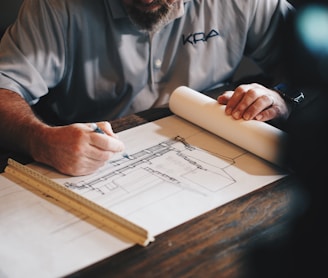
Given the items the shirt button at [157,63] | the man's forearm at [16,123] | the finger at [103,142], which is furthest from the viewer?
the shirt button at [157,63]

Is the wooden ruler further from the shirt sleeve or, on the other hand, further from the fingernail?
the fingernail

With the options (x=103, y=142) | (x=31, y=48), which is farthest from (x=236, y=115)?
(x=31, y=48)

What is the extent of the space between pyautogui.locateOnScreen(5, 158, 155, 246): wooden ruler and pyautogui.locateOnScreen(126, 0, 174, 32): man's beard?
546 mm

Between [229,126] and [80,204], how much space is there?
0.42 metres

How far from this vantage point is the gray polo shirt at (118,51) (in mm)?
1296

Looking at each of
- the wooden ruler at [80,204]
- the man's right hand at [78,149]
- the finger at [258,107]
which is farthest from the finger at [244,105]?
the wooden ruler at [80,204]

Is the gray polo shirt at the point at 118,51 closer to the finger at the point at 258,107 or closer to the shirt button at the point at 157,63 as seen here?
the shirt button at the point at 157,63

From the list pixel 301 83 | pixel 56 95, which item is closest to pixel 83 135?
pixel 56 95

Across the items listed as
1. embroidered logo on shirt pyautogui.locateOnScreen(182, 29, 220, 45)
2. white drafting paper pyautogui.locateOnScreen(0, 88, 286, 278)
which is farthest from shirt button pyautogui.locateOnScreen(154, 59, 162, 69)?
white drafting paper pyautogui.locateOnScreen(0, 88, 286, 278)

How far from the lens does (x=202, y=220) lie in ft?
2.85

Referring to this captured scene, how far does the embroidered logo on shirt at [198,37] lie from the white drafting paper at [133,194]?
43 centimetres

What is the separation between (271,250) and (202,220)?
134mm

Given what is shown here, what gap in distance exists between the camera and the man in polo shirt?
109 cm

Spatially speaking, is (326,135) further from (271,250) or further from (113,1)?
(113,1)
